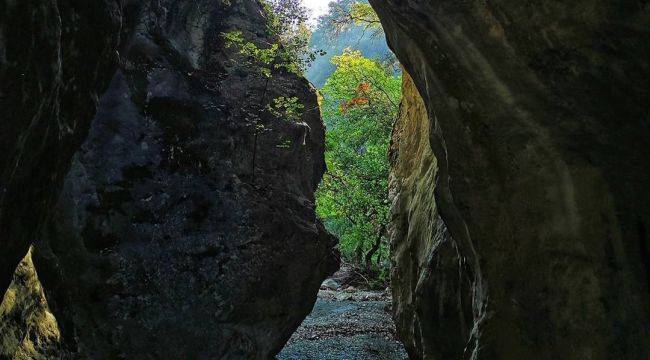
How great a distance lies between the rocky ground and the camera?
44.7 feet

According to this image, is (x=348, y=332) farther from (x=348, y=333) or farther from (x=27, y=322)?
(x=27, y=322)

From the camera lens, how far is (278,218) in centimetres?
1094

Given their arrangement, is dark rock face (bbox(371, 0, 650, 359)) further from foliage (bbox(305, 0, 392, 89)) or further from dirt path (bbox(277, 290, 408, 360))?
foliage (bbox(305, 0, 392, 89))

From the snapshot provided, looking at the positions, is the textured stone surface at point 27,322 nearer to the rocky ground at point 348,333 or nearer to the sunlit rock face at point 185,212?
the sunlit rock face at point 185,212

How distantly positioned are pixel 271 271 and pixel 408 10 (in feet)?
21.0

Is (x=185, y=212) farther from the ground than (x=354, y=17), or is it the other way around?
(x=354, y=17)

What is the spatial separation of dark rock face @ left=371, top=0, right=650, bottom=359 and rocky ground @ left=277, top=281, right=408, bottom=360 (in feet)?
26.0

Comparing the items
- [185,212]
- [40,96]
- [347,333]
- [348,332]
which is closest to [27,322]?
[40,96]

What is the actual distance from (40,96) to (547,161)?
506 cm

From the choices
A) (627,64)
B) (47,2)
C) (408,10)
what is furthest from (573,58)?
(47,2)

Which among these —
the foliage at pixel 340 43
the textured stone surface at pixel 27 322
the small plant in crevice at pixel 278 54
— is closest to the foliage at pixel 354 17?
the foliage at pixel 340 43

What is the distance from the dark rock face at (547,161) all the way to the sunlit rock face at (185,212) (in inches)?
206

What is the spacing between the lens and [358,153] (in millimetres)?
27109

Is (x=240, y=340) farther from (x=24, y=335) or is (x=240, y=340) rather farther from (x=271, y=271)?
(x=24, y=335)
